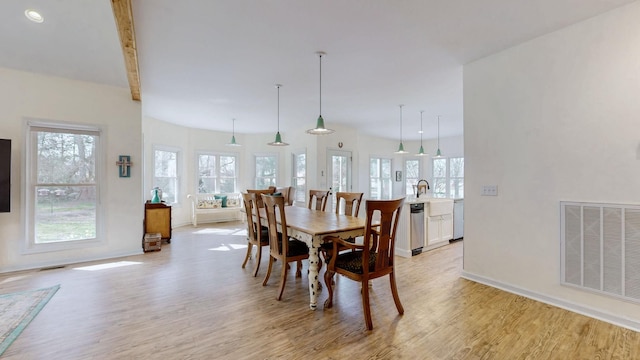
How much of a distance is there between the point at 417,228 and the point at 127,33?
424 cm

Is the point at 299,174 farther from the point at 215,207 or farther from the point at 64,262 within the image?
the point at 64,262

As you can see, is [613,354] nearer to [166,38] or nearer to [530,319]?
[530,319]

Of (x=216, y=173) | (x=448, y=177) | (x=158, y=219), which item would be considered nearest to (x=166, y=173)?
(x=216, y=173)

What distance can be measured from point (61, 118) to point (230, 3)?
3.30m

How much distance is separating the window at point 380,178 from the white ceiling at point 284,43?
12.3 ft

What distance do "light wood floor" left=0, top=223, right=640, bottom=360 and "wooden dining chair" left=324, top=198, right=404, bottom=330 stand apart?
28 centimetres

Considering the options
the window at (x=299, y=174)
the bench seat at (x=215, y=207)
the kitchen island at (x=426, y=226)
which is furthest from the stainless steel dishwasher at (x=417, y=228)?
the bench seat at (x=215, y=207)

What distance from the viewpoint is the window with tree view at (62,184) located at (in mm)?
3660

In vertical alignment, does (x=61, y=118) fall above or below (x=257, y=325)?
above

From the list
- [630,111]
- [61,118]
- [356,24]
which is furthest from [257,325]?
[61,118]

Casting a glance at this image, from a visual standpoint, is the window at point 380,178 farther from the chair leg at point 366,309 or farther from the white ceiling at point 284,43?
the chair leg at point 366,309

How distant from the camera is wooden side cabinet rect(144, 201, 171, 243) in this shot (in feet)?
16.1

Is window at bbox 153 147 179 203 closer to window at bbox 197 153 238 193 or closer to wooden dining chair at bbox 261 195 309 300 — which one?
window at bbox 197 153 238 193

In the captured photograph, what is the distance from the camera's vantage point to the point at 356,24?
2.40 m
